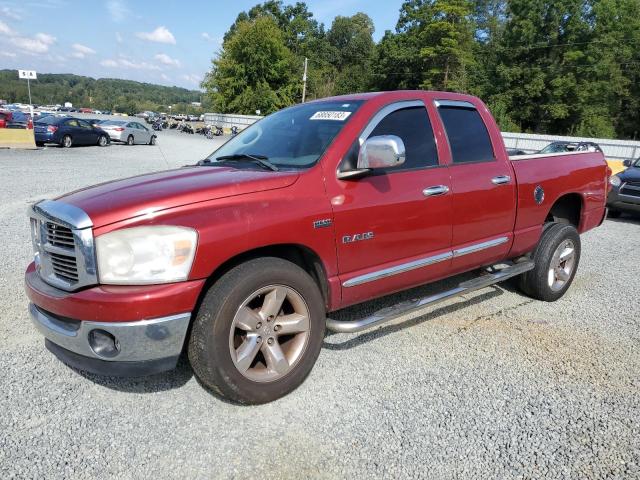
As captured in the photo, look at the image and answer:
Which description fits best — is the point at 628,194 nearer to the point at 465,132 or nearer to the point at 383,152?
the point at 465,132

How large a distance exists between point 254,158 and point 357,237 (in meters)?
0.98

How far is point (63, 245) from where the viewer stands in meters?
2.67

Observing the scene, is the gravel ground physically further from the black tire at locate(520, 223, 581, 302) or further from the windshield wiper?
the windshield wiper

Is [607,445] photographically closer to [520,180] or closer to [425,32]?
[520,180]

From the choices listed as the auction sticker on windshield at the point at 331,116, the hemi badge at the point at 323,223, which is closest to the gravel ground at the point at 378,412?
the hemi badge at the point at 323,223

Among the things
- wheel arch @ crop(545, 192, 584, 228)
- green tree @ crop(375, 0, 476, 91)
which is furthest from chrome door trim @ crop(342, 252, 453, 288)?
green tree @ crop(375, 0, 476, 91)

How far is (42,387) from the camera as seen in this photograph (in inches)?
120

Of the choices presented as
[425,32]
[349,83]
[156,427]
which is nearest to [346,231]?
[156,427]

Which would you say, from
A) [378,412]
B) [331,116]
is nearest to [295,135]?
[331,116]

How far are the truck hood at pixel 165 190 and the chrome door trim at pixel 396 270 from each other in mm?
803

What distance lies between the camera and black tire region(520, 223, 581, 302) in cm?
470

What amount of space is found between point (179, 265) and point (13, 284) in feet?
10.8

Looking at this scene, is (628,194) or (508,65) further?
(508,65)

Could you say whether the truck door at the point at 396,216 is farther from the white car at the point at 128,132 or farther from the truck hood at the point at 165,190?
the white car at the point at 128,132
